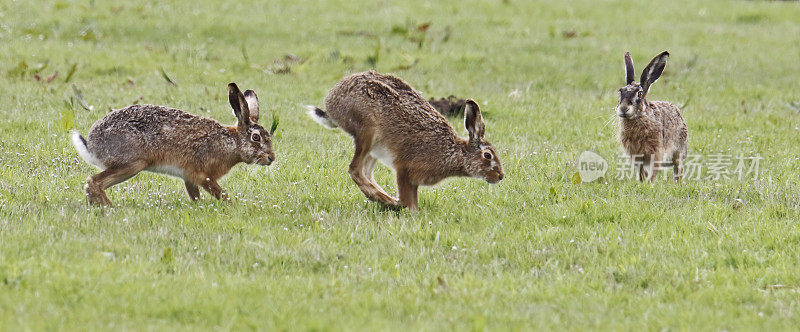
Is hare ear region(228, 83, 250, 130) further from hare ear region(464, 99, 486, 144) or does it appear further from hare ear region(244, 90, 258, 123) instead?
hare ear region(464, 99, 486, 144)

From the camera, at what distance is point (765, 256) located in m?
8.02

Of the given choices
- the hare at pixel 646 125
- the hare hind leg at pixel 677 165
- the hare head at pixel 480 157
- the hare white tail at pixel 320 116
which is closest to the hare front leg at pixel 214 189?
the hare white tail at pixel 320 116

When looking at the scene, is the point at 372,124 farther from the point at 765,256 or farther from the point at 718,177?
the point at 718,177

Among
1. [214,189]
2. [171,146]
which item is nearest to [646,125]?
[214,189]

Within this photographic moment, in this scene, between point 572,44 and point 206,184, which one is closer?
point 206,184

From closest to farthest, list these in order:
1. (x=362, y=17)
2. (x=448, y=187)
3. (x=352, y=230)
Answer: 1. (x=352, y=230)
2. (x=448, y=187)
3. (x=362, y=17)

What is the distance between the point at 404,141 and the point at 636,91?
316cm

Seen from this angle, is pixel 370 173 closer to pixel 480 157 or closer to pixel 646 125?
pixel 480 157

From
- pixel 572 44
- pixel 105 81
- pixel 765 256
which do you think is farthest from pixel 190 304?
pixel 572 44

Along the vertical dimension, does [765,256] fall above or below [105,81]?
above

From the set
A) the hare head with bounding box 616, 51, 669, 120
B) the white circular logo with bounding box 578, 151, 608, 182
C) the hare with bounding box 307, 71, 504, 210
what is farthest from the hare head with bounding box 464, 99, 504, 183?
the hare head with bounding box 616, 51, 669, 120

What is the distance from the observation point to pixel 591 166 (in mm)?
11469

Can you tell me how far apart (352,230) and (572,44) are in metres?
12.8

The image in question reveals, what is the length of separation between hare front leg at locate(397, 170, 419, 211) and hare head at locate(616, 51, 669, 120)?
290 cm
